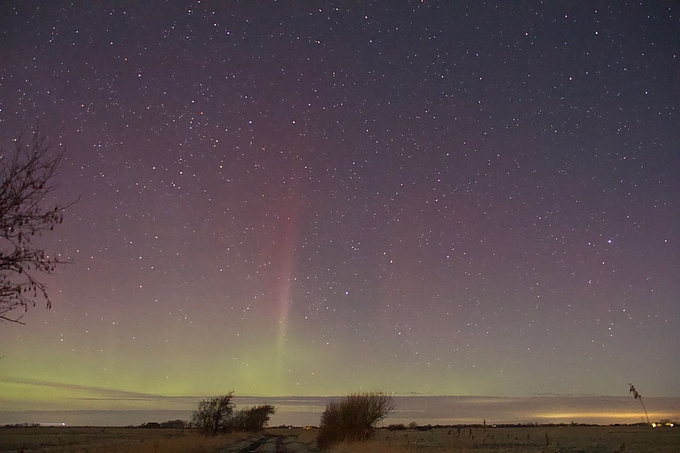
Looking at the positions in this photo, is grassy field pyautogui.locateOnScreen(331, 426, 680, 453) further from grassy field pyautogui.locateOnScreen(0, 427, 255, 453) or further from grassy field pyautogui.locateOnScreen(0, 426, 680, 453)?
grassy field pyautogui.locateOnScreen(0, 427, 255, 453)

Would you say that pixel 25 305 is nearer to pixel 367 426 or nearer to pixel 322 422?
pixel 367 426

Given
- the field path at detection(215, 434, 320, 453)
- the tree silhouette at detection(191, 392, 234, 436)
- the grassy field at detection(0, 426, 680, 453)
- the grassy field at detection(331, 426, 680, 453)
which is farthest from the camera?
the tree silhouette at detection(191, 392, 234, 436)

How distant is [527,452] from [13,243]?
2618cm

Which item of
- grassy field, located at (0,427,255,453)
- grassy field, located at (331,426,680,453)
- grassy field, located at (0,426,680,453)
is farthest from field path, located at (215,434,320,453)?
grassy field, located at (331,426,680,453)

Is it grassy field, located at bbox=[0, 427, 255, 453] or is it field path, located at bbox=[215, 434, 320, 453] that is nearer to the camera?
grassy field, located at bbox=[0, 427, 255, 453]

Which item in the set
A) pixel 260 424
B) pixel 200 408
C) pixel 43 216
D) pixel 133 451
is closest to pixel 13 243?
pixel 43 216

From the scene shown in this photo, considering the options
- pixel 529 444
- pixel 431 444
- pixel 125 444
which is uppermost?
pixel 125 444

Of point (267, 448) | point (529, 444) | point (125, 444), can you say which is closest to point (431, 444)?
point (529, 444)

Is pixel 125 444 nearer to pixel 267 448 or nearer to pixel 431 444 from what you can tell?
pixel 267 448

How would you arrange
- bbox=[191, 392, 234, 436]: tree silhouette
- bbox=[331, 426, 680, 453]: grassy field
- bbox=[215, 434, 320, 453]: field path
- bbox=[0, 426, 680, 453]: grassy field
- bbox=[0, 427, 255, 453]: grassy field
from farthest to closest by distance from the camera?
bbox=[191, 392, 234, 436]: tree silhouette < bbox=[215, 434, 320, 453]: field path < bbox=[0, 427, 255, 453]: grassy field < bbox=[0, 426, 680, 453]: grassy field < bbox=[331, 426, 680, 453]: grassy field

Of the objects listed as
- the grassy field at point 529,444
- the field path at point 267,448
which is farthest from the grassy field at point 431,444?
the field path at point 267,448

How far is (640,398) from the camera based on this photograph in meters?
20.1

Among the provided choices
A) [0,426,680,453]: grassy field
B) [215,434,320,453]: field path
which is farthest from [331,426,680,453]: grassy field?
[215,434,320,453]: field path

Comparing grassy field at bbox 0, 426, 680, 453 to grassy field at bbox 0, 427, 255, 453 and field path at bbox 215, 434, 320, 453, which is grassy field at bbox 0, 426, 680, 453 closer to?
grassy field at bbox 0, 427, 255, 453
